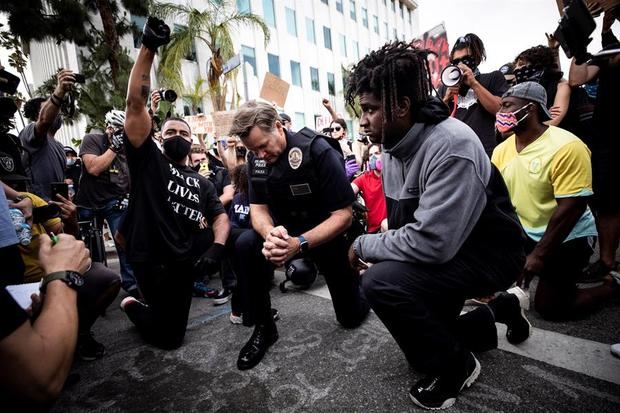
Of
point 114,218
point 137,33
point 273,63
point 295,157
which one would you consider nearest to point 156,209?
point 295,157

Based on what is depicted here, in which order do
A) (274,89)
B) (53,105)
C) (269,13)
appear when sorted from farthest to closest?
(269,13)
(274,89)
(53,105)

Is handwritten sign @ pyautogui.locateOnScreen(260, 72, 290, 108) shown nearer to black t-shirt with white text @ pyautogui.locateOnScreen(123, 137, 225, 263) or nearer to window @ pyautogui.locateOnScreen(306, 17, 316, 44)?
black t-shirt with white text @ pyautogui.locateOnScreen(123, 137, 225, 263)

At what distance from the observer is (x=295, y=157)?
7.97ft

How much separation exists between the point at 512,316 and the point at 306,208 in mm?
1504

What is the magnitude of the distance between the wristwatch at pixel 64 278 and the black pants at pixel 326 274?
1197mm

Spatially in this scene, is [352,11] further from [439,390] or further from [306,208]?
[439,390]

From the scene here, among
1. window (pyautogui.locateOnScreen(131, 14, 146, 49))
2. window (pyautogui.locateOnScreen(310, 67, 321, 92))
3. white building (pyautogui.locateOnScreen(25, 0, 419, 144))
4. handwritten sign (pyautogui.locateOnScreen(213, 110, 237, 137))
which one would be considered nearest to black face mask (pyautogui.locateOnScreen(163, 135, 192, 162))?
handwritten sign (pyautogui.locateOnScreen(213, 110, 237, 137))

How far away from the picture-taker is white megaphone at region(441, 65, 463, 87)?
3123 mm

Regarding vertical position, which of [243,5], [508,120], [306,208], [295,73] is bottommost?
[306,208]

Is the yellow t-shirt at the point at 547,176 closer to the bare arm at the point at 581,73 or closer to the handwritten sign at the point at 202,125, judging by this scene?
the bare arm at the point at 581,73

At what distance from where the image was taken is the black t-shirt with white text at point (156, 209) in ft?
8.29

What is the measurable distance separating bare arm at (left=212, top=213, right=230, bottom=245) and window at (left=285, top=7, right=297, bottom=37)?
1972 centimetres

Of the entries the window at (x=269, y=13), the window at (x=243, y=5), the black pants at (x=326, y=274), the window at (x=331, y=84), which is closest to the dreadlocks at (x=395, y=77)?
the black pants at (x=326, y=274)

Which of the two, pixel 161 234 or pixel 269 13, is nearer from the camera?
pixel 161 234
